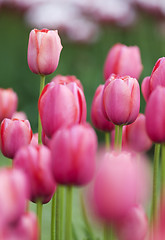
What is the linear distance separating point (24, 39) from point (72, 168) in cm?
201

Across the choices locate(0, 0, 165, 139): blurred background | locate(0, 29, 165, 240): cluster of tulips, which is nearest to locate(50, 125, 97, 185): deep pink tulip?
locate(0, 29, 165, 240): cluster of tulips

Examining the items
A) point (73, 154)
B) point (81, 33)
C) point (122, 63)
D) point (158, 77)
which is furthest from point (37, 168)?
point (81, 33)

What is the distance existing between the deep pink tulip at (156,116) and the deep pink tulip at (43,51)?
157mm

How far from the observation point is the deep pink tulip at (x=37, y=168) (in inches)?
12.7

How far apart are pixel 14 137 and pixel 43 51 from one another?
10cm

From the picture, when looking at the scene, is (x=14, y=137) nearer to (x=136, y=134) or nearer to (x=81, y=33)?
(x=136, y=134)

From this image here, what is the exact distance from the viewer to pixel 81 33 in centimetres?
223

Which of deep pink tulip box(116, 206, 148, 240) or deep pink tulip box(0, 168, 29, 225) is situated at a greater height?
deep pink tulip box(0, 168, 29, 225)

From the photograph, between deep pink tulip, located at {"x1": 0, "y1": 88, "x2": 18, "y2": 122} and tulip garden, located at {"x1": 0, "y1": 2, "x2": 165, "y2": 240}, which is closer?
tulip garden, located at {"x1": 0, "y1": 2, "x2": 165, "y2": 240}

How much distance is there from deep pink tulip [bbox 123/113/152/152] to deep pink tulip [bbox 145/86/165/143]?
17 centimetres

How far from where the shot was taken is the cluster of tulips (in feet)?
0.88

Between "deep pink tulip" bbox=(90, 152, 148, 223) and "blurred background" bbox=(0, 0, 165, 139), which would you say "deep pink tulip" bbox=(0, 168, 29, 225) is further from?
"blurred background" bbox=(0, 0, 165, 139)

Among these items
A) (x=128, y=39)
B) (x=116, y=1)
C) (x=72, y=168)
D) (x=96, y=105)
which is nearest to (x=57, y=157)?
(x=72, y=168)

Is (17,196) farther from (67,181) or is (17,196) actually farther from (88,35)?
(88,35)
